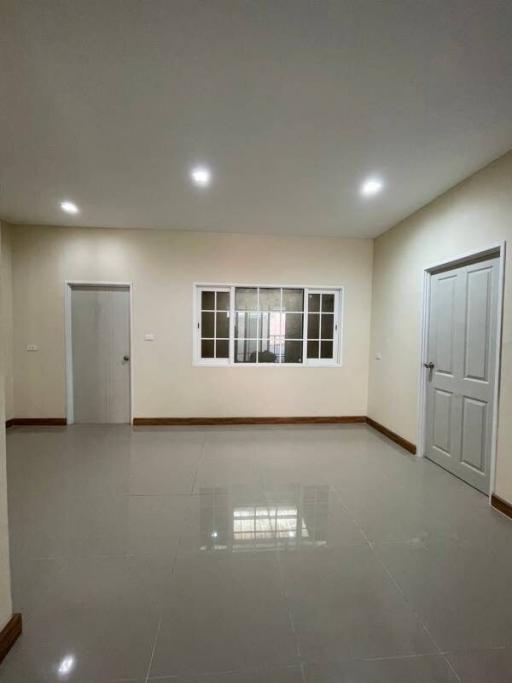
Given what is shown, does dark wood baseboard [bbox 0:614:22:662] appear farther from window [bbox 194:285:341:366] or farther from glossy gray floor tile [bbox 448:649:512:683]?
window [bbox 194:285:341:366]

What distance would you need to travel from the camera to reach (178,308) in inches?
175

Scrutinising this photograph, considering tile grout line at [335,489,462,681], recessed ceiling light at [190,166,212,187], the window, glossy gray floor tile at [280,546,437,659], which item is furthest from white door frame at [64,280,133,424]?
glossy gray floor tile at [280,546,437,659]

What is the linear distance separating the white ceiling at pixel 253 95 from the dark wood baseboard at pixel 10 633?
8.63ft

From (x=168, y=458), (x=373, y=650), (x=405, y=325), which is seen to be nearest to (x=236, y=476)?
(x=168, y=458)

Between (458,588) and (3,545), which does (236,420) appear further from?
(3,545)

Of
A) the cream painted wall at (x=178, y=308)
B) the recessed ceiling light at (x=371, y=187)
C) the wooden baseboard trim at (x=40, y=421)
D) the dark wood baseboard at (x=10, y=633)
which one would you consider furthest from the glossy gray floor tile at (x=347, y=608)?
the wooden baseboard trim at (x=40, y=421)

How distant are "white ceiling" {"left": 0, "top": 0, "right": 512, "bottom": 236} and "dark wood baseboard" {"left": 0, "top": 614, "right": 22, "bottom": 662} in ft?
8.63

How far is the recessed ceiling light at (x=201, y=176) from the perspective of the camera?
270 cm

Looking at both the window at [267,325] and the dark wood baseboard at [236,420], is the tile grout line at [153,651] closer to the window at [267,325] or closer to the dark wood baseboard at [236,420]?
the dark wood baseboard at [236,420]

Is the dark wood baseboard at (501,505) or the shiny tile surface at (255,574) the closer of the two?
the shiny tile surface at (255,574)

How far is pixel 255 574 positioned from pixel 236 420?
9.24 ft

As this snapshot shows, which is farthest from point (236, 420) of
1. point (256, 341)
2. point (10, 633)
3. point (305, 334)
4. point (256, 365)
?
point (10, 633)

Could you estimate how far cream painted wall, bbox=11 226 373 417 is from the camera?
4.28m

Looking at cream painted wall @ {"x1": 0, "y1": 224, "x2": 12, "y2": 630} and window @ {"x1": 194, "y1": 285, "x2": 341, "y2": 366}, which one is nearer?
cream painted wall @ {"x1": 0, "y1": 224, "x2": 12, "y2": 630}
